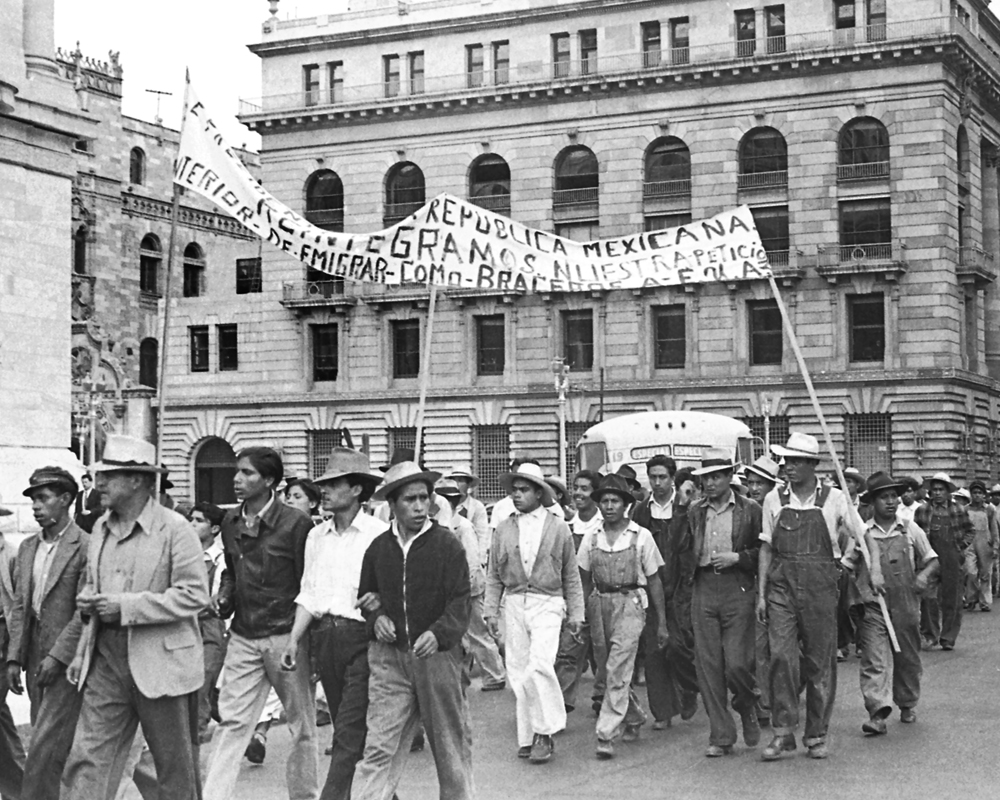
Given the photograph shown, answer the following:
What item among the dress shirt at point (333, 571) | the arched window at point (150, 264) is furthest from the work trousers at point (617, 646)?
the arched window at point (150, 264)

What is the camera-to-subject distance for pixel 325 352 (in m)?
55.4

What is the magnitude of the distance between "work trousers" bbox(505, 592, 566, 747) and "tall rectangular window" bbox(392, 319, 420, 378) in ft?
138

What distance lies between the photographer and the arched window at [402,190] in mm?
54406

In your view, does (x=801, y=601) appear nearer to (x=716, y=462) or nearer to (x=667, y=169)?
(x=716, y=462)

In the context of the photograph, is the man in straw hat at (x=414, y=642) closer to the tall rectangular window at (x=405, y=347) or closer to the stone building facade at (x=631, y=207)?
the stone building facade at (x=631, y=207)

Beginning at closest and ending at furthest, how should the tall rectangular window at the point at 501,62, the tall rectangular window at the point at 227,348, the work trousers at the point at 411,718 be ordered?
the work trousers at the point at 411,718 → the tall rectangular window at the point at 501,62 → the tall rectangular window at the point at 227,348

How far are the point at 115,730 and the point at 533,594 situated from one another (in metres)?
4.62

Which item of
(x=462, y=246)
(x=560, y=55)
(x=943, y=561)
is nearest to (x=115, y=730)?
(x=462, y=246)

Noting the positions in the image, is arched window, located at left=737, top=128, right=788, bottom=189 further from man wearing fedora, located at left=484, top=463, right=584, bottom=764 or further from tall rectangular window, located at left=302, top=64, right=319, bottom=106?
man wearing fedora, located at left=484, top=463, right=584, bottom=764

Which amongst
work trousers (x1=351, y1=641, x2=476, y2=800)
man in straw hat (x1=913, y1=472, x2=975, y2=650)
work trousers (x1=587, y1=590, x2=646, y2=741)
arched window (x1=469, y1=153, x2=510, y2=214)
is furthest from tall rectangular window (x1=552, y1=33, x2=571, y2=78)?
work trousers (x1=351, y1=641, x2=476, y2=800)

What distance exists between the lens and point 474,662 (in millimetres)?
16672

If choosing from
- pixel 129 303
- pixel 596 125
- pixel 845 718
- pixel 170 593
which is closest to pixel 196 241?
pixel 129 303

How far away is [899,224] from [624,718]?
38.1 m

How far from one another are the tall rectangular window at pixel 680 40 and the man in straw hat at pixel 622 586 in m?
40.0
